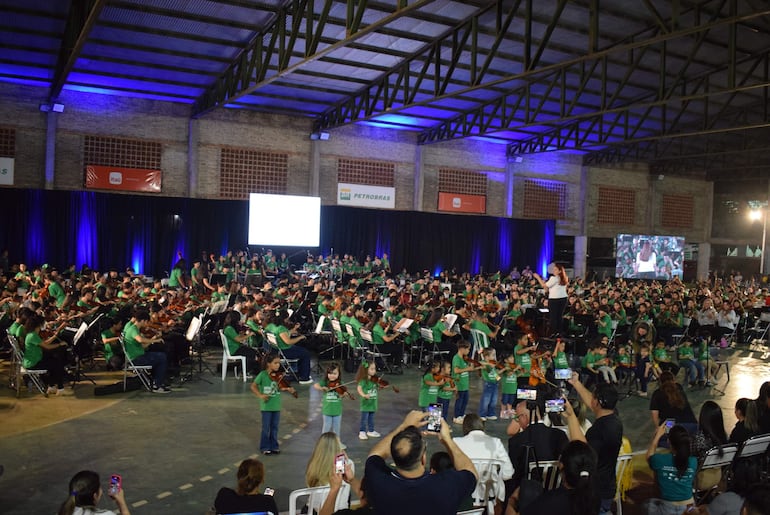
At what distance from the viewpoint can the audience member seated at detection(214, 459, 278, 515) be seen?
4.59 m

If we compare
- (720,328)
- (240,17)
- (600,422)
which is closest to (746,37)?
(720,328)

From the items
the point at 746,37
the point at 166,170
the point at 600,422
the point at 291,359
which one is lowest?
the point at 291,359

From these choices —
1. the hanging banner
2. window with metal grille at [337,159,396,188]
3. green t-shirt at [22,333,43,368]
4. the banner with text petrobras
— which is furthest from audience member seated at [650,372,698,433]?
the hanging banner

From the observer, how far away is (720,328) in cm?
1775

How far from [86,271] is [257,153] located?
7.58 meters

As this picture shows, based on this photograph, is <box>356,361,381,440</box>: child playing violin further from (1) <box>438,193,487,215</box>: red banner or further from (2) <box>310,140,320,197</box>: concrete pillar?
(1) <box>438,193,487,215</box>: red banner

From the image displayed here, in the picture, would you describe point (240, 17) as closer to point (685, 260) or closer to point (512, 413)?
point (512, 413)

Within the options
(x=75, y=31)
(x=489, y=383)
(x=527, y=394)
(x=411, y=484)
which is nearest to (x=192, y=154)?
(x=75, y=31)

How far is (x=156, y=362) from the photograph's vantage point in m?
11.4

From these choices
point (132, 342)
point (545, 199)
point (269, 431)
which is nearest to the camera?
point (269, 431)

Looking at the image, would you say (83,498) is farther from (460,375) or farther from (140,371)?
(140,371)

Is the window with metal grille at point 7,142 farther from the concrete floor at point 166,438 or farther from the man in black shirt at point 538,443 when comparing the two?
the man in black shirt at point 538,443

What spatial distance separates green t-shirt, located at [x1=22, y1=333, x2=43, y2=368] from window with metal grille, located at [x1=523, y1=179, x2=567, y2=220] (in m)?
24.5

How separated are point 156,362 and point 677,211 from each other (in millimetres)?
33010
